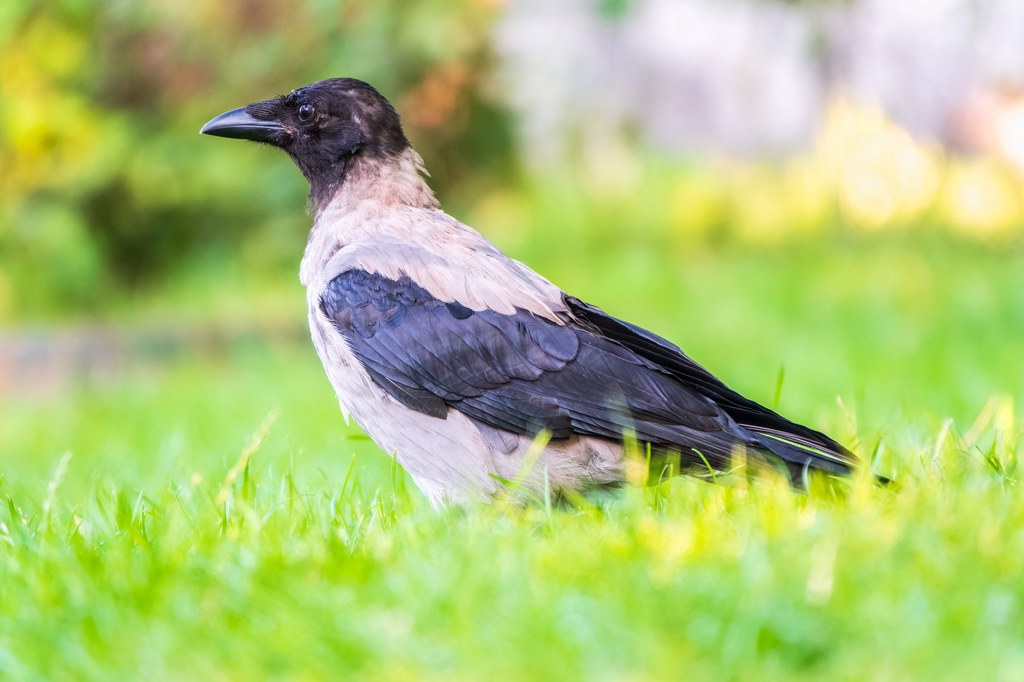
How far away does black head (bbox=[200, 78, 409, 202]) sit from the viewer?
420 centimetres

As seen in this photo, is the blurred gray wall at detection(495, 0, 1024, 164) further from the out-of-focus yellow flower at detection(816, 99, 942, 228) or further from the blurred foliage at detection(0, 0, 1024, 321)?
the blurred foliage at detection(0, 0, 1024, 321)

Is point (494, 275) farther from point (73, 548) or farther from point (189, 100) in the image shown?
point (189, 100)

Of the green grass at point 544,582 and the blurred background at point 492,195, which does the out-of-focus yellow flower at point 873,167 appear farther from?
the green grass at point 544,582

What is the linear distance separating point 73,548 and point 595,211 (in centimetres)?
896

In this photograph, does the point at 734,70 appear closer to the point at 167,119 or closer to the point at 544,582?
the point at 167,119

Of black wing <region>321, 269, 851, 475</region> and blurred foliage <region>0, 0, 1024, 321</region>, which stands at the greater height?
blurred foliage <region>0, 0, 1024, 321</region>

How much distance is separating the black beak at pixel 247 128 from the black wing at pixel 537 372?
78 centimetres

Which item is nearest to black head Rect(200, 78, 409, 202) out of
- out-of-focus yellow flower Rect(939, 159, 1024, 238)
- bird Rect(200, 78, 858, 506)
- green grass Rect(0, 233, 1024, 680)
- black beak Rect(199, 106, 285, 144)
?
black beak Rect(199, 106, 285, 144)

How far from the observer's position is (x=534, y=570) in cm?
261

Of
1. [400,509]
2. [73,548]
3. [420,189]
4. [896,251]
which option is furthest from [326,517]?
[896,251]

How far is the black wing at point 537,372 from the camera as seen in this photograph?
3.46 m

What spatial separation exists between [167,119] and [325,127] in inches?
293

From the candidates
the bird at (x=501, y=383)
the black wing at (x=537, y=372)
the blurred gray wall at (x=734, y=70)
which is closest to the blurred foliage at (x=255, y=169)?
the blurred gray wall at (x=734, y=70)

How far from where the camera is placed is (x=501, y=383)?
11.6 ft
